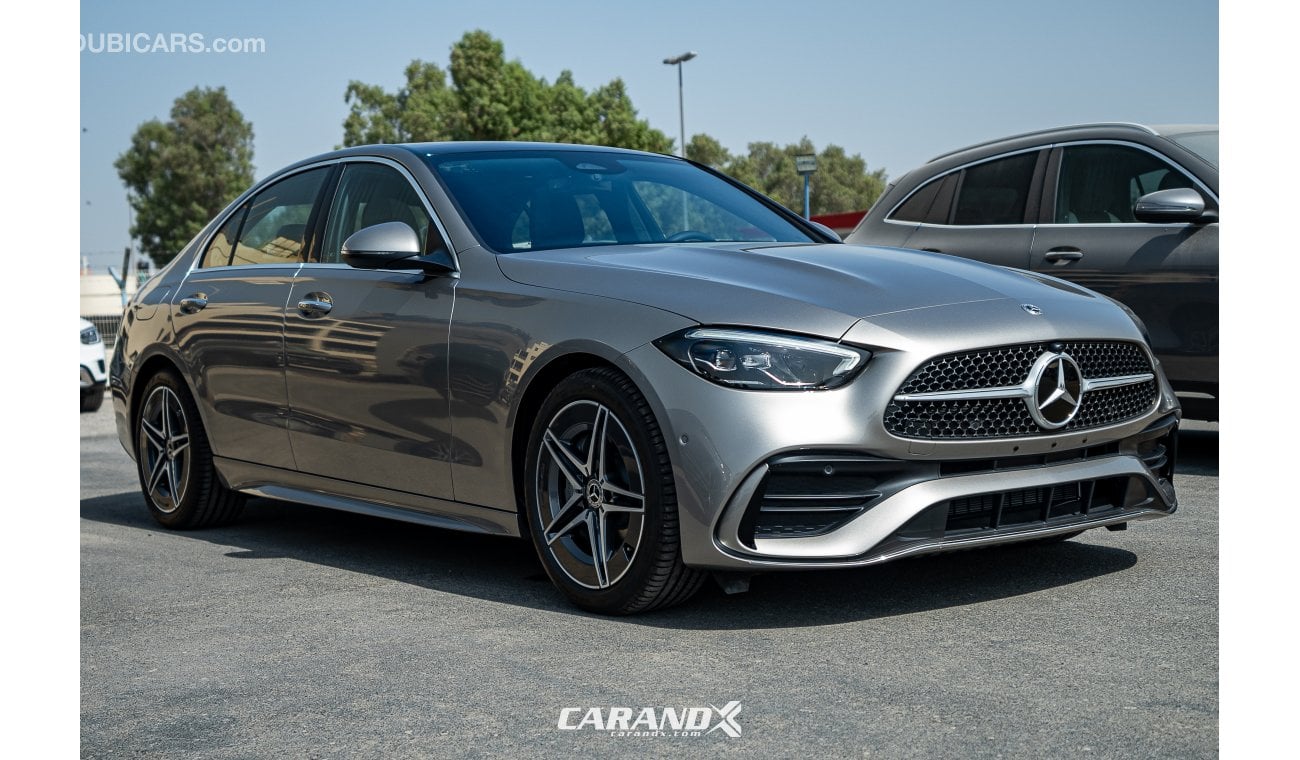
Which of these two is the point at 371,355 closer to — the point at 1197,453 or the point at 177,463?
the point at 177,463

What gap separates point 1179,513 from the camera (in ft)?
20.8

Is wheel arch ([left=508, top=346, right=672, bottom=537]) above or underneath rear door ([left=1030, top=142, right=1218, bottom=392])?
underneath

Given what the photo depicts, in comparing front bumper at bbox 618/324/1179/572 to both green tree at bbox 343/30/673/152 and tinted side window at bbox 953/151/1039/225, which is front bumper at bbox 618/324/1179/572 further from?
green tree at bbox 343/30/673/152

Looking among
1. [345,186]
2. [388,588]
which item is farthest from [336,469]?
[345,186]

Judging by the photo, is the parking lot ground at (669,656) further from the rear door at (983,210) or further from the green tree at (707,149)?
the green tree at (707,149)

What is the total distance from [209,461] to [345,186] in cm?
147

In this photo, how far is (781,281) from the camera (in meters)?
4.81

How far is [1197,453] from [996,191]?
5.67ft

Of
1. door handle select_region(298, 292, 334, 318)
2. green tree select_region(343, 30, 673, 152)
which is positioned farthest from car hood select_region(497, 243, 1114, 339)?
green tree select_region(343, 30, 673, 152)

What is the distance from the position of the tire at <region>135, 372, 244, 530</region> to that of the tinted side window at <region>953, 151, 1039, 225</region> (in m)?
3.99

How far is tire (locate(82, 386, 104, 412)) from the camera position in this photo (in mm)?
16125

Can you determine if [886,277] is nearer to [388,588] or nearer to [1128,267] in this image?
[388,588]

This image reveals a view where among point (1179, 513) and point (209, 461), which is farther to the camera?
point (209, 461)

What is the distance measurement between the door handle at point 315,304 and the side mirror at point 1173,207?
370 centimetres
